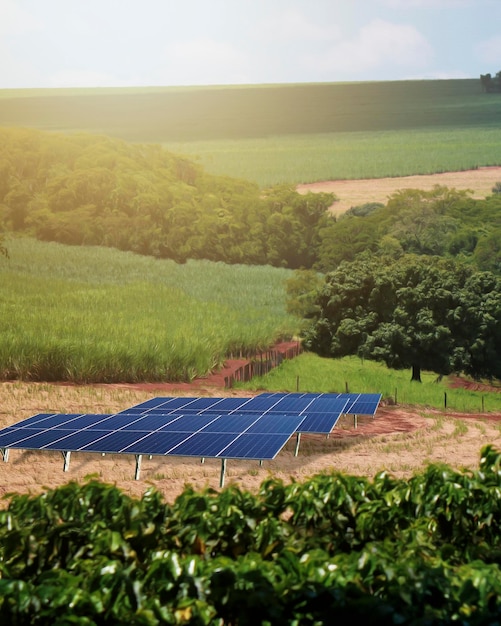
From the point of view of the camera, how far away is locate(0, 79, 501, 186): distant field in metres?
20.7

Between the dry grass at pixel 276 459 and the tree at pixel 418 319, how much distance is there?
82.8 inches

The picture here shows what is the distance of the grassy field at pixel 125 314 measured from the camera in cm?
1748

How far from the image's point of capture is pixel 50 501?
5660 mm

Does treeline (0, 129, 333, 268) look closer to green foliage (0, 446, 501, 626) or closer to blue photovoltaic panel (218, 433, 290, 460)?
blue photovoltaic panel (218, 433, 290, 460)

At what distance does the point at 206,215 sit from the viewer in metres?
20.0

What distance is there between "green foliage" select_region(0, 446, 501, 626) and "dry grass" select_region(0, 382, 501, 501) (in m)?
2.79

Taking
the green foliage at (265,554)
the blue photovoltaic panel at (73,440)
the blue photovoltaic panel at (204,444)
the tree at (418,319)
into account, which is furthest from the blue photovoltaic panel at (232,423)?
the tree at (418,319)

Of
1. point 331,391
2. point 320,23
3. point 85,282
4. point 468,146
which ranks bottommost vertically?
point 331,391

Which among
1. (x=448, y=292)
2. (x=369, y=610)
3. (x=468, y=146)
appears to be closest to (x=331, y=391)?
(x=448, y=292)

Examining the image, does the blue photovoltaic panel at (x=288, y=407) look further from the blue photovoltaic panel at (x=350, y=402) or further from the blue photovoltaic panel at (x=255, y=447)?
the blue photovoltaic panel at (x=255, y=447)

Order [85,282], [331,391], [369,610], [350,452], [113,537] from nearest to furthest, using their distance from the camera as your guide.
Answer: [369,610]
[113,537]
[350,452]
[331,391]
[85,282]

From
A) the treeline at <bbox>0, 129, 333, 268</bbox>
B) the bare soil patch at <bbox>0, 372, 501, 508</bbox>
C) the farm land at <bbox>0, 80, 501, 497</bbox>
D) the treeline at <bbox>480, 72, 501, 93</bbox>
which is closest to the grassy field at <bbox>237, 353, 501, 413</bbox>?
the bare soil patch at <bbox>0, 372, 501, 508</bbox>

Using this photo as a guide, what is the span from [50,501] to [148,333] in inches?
496

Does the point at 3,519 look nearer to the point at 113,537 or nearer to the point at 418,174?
the point at 113,537
